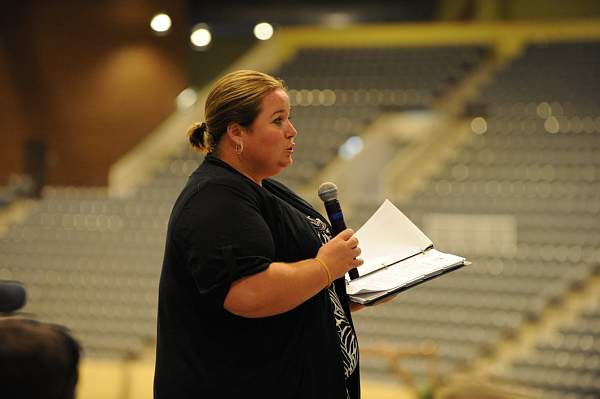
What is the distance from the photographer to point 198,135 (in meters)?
1.85

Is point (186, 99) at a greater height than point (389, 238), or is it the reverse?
point (186, 99)

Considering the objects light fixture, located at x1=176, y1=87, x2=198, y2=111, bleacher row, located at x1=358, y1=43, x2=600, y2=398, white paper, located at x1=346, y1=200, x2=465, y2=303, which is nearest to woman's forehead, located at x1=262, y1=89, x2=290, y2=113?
white paper, located at x1=346, y1=200, x2=465, y2=303

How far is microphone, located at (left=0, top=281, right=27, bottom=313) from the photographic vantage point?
1.58 m

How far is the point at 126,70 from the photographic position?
465 inches

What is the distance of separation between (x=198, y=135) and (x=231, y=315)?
→ 0.36 metres

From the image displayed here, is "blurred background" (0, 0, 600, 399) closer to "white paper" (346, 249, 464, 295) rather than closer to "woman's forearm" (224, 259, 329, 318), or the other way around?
"white paper" (346, 249, 464, 295)

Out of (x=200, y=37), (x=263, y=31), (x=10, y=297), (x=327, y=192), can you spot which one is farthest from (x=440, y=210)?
(x=10, y=297)

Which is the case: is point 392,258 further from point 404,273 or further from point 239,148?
point 239,148

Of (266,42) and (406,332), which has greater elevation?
(266,42)

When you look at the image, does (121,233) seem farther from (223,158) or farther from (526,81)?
(223,158)

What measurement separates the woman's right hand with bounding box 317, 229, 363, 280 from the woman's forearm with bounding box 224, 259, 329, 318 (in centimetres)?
4

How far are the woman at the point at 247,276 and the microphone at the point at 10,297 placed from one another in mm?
253

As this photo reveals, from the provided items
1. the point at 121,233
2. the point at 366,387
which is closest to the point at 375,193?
the point at 121,233

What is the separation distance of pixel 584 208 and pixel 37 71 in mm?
6321
